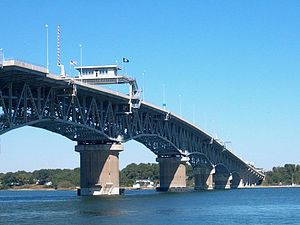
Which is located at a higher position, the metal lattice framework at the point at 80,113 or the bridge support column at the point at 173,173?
the metal lattice framework at the point at 80,113

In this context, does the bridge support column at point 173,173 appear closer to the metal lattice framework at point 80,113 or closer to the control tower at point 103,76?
the metal lattice framework at point 80,113

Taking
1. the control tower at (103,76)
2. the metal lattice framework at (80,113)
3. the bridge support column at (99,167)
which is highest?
the control tower at (103,76)

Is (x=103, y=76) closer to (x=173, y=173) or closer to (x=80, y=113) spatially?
(x=80, y=113)

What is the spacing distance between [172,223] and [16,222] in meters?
15.9

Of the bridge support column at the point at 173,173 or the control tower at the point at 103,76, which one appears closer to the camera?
the control tower at the point at 103,76

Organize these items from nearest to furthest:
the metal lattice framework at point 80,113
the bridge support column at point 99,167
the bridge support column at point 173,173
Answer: the metal lattice framework at point 80,113 < the bridge support column at point 99,167 < the bridge support column at point 173,173

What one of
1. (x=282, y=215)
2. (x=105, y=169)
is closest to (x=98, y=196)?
(x=105, y=169)

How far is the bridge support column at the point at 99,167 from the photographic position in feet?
436

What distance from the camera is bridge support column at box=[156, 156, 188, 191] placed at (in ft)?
578

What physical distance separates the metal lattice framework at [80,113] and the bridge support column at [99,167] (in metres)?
1.75

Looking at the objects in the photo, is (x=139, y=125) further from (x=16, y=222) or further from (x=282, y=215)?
(x=16, y=222)

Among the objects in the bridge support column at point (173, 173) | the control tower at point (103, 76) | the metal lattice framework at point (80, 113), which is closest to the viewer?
the metal lattice framework at point (80, 113)

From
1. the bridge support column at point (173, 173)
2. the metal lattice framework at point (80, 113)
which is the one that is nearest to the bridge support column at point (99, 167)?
the metal lattice framework at point (80, 113)

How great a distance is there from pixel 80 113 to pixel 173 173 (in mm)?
64469
